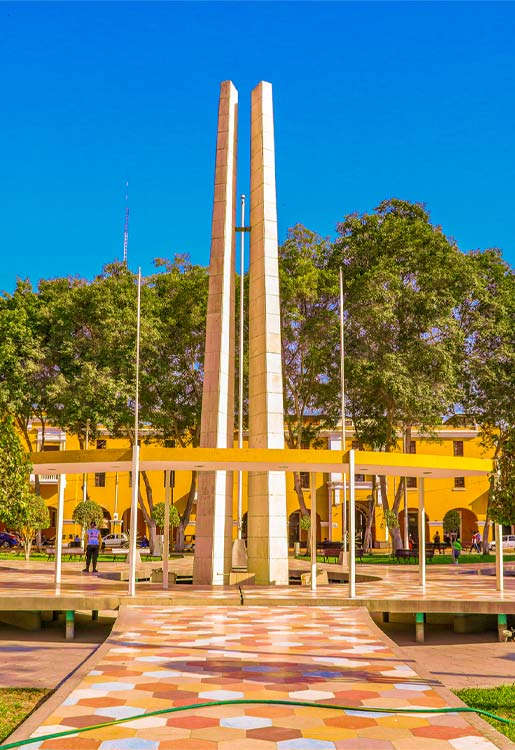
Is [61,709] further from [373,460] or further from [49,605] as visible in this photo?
[373,460]

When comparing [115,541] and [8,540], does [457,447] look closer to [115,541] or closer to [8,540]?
[115,541]

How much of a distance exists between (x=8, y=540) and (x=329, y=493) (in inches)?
752

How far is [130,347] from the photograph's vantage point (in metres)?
34.4

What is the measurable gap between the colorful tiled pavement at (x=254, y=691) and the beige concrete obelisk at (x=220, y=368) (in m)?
6.64

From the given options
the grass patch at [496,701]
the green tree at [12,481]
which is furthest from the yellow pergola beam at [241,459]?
the grass patch at [496,701]

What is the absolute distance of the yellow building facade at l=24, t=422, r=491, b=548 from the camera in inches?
1988

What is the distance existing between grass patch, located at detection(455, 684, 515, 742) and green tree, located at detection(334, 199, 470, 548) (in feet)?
73.9

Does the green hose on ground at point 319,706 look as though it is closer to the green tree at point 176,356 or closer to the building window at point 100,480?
the green tree at point 176,356

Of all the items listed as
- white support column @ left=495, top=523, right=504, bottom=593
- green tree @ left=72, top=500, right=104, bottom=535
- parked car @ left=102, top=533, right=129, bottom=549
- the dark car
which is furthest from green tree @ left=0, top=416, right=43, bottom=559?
the dark car

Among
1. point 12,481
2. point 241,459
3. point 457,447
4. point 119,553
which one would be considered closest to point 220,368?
point 241,459

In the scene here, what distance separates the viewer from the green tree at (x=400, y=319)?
1307 inches

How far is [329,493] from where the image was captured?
51250 millimetres

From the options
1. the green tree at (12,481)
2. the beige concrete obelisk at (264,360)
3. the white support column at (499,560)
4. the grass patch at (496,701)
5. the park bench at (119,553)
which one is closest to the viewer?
the grass patch at (496,701)

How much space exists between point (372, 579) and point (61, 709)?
1533 cm
